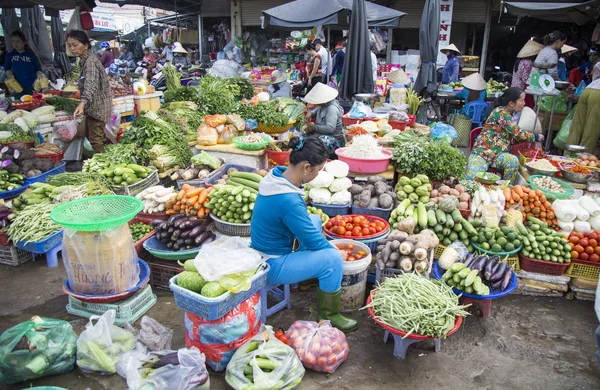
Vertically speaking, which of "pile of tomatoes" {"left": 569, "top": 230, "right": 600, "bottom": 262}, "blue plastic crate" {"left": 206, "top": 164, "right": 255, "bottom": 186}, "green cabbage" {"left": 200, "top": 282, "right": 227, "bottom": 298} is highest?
"blue plastic crate" {"left": 206, "top": 164, "right": 255, "bottom": 186}

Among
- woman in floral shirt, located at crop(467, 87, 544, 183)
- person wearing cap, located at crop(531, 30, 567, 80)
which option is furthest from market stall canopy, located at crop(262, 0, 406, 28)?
woman in floral shirt, located at crop(467, 87, 544, 183)

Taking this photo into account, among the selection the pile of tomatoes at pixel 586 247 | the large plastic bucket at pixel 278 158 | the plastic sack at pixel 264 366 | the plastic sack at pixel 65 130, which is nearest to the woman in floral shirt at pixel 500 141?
the pile of tomatoes at pixel 586 247

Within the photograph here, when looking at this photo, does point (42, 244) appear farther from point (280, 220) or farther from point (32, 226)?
point (280, 220)

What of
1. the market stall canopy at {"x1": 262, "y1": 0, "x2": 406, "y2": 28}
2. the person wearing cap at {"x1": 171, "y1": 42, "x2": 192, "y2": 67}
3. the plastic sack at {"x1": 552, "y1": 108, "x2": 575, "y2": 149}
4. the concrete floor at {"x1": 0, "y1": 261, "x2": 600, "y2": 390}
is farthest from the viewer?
the person wearing cap at {"x1": 171, "y1": 42, "x2": 192, "y2": 67}

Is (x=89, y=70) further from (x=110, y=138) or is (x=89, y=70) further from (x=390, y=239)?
(x=390, y=239)

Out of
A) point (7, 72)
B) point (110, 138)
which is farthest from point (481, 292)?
point (7, 72)

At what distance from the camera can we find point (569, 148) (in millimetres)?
6082

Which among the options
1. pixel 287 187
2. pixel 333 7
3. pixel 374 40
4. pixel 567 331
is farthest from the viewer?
pixel 374 40

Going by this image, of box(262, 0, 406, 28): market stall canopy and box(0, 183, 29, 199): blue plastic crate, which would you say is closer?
box(0, 183, 29, 199): blue plastic crate

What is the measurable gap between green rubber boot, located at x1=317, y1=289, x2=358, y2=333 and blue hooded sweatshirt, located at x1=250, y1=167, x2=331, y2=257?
1.32ft

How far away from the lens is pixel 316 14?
316 inches

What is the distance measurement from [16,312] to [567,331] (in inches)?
189

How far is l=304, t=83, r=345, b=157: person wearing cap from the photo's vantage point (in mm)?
5836

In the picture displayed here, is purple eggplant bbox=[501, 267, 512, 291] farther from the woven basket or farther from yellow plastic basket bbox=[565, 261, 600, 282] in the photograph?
the woven basket
